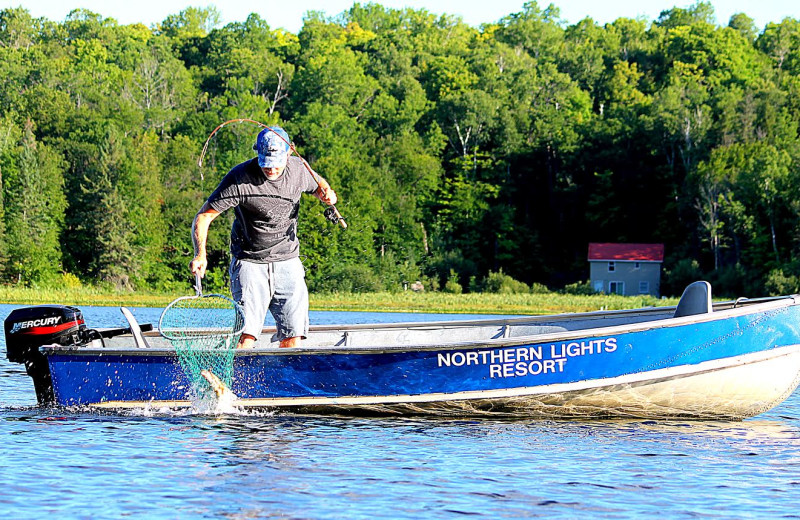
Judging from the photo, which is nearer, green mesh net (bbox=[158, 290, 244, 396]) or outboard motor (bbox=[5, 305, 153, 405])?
green mesh net (bbox=[158, 290, 244, 396])

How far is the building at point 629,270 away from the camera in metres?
67.6

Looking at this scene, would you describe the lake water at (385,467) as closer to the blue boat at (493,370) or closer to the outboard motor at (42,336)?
the blue boat at (493,370)

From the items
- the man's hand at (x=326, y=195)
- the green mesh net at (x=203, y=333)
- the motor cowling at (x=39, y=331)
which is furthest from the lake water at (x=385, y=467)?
the man's hand at (x=326, y=195)

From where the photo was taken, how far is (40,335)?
1083 centimetres

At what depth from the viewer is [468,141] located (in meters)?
79.8

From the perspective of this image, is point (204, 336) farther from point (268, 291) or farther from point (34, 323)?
point (34, 323)

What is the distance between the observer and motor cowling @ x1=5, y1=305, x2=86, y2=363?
10836 millimetres

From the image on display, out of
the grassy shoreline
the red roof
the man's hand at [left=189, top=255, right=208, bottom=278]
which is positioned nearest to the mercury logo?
the man's hand at [left=189, top=255, right=208, bottom=278]

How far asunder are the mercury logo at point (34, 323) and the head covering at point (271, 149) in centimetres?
268

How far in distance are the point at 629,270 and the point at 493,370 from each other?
2322 inches

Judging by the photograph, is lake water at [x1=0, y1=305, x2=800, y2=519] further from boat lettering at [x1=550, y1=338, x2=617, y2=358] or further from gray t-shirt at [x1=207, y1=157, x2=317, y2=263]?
gray t-shirt at [x1=207, y1=157, x2=317, y2=263]

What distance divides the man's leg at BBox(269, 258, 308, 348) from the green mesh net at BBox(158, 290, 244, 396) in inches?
15.3

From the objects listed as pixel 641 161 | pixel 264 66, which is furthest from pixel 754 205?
pixel 264 66

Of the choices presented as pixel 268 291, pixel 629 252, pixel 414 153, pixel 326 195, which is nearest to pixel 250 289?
pixel 268 291
